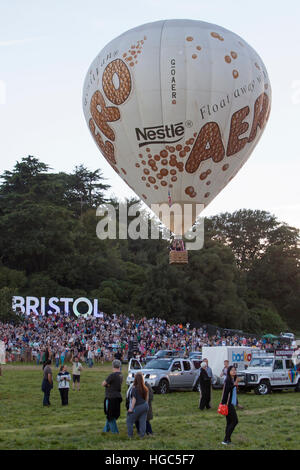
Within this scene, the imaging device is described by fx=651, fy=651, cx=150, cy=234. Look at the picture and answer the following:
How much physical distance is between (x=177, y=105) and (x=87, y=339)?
19.6 metres

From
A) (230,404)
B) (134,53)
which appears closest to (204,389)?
(230,404)

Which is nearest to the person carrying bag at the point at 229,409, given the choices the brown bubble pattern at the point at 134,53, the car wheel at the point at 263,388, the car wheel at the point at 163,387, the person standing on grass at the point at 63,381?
the person standing on grass at the point at 63,381

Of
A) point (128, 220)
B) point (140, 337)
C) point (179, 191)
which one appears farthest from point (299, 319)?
point (179, 191)

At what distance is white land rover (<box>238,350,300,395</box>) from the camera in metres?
23.5

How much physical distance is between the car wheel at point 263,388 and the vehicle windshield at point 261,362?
767mm

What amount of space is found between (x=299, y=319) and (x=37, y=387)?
65.2 m

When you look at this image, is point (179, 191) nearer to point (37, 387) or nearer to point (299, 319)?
point (37, 387)

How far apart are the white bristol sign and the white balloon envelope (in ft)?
81.5

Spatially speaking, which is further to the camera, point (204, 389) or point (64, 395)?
point (64, 395)

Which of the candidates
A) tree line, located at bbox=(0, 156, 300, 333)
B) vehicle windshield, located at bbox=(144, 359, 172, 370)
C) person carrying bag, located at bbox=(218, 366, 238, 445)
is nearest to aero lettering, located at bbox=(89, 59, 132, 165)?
vehicle windshield, located at bbox=(144, 359, 172, 370)

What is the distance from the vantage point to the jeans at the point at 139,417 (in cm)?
1274

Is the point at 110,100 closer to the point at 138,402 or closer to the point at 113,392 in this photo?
the point at 113,392

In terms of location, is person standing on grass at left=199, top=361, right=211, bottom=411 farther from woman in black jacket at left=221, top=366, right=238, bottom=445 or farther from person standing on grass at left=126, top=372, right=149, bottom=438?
person standing on grass at left=126, top=372, right=149, bottom=438

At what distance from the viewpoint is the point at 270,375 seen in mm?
23797
